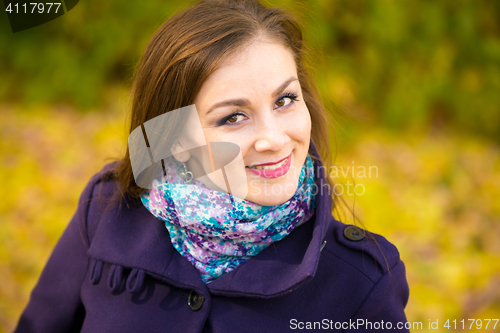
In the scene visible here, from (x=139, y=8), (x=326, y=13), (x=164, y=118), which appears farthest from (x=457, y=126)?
(x=164, y=118)

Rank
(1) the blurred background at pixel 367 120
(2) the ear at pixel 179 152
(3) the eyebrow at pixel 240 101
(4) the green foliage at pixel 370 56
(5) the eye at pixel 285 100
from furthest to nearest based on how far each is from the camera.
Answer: (4) the green foliage at pixel 370 56 → (1) the blurred background at pixel 367 120 → (2) the ear at pixel 179 152 → (5) the eye at pixel 285 100 → (3) the eyebrow at pixel 240 101

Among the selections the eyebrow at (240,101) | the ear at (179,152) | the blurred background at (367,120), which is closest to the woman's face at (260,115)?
the eyebrow at (240,101)

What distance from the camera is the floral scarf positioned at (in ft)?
4.79

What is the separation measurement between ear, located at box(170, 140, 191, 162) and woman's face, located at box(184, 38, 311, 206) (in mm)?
169

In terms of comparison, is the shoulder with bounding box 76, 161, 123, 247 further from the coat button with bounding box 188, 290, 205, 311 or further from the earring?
the coat button with bounding box 188, 290, 205, 311

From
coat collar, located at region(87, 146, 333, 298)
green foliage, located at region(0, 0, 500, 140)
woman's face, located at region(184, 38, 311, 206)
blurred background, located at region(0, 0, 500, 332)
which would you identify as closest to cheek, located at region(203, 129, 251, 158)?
woman's face, located at region(184, 38, 311, 206)

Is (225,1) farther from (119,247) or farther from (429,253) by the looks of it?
(429,253)

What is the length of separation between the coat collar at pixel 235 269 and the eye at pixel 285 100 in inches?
13.4

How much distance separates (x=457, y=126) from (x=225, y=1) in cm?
414

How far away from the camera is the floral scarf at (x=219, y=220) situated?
1.46 meters

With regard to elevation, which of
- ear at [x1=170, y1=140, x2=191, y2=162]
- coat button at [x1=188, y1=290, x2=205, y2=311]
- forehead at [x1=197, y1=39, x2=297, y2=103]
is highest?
forehead at [x1=197, y1=39, x2=297, y2=103]

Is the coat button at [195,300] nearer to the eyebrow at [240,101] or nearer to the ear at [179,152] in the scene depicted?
the ear at [179,152]

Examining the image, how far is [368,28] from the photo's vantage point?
14.7 feet
